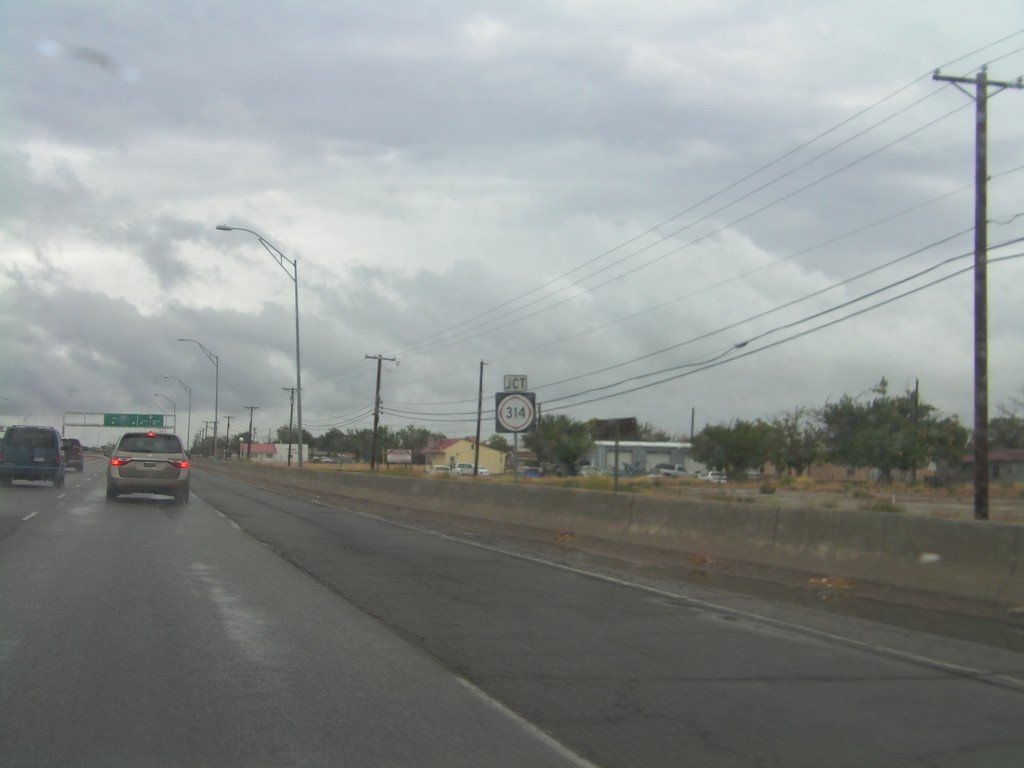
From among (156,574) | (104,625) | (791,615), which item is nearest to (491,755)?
(104,625)

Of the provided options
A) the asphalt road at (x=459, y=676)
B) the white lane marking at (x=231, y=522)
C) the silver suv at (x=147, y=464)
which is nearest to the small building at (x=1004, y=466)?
the silver suv at (x=147, y=464)

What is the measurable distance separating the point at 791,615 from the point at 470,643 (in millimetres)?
3905

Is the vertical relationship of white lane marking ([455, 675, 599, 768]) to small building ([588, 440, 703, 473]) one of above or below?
below

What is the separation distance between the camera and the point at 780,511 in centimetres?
1477

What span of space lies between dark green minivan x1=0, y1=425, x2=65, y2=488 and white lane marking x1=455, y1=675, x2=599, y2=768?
31.6 metres

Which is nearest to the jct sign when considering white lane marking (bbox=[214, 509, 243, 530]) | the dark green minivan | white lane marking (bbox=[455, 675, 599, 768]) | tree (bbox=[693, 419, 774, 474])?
white lane marking (bbox=[214, 509, 243, 530])

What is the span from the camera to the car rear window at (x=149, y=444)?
2770cm

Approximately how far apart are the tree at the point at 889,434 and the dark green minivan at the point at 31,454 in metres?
57.1

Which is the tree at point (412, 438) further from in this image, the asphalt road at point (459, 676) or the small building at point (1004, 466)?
the asphalt road at point (459, 676)

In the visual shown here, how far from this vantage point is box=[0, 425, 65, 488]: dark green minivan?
35.3 meters

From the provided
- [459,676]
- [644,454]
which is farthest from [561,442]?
[459,676]

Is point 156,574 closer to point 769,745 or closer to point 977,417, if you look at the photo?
point 769,745

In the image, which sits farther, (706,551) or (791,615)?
(706,551)

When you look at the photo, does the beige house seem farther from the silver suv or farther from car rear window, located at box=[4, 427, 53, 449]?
the silver suv
